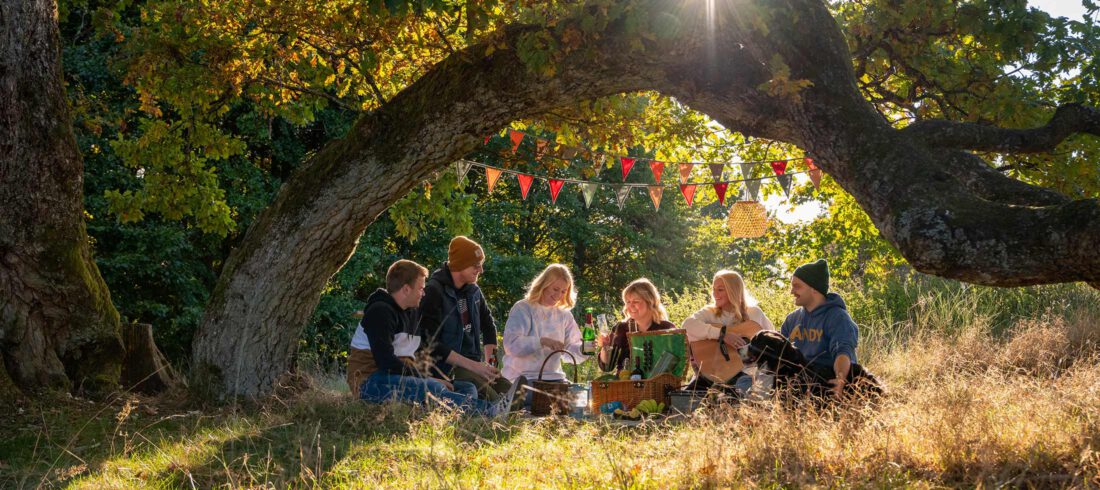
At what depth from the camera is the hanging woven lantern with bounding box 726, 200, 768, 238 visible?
575 inches

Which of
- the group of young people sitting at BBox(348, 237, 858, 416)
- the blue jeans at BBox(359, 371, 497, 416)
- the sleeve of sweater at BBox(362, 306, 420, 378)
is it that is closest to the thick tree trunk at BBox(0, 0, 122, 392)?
the group of young people sitting at BBox(348, 237, 858, 416)

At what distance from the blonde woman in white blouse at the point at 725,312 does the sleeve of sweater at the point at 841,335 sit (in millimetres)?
885

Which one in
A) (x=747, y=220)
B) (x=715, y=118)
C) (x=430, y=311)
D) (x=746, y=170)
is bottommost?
(x=430, y=311)

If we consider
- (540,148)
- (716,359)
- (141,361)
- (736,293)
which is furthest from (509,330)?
(141,361)

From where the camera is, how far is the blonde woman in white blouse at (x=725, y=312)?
24.7ft

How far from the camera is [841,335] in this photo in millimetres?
6574

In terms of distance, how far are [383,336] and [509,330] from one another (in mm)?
1179

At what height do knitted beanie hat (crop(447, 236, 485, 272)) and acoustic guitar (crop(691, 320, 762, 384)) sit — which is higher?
knitted beanie hat (crop(447, 236, 485, 272))

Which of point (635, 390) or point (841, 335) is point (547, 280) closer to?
point (635, 390)

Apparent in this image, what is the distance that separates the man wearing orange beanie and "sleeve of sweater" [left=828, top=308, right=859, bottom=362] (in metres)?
2.65

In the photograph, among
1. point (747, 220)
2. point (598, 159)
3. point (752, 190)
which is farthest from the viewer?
point (747, 220)

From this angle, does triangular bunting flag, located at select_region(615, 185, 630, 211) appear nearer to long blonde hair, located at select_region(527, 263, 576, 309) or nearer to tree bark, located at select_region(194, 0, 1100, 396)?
long blonde hair, located at select_region(527, 263, 576, 309)

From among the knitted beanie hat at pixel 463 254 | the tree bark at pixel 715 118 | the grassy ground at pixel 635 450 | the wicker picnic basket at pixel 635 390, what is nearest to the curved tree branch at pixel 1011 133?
the tree bark at pixel 715 118

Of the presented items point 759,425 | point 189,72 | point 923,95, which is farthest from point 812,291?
point 189,72
